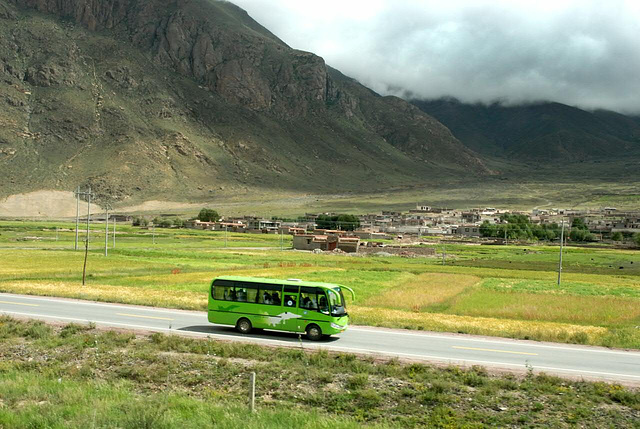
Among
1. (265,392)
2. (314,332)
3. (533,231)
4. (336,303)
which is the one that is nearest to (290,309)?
(314,332)

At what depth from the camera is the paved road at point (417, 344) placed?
21.8 metres

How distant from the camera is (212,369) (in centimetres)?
1997

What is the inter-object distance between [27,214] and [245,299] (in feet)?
551

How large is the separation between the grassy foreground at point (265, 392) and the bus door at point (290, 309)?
130 inches

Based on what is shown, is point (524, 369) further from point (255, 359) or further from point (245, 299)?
point (245, 299)

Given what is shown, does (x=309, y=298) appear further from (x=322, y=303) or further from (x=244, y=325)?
(x=244, y=325)

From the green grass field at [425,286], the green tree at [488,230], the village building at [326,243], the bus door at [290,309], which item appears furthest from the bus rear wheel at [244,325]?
the green tree at [488,230]

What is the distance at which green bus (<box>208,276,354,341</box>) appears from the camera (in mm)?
25609

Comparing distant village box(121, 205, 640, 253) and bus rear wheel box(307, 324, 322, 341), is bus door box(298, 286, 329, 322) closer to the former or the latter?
bus rear wheel box(307, 324, 322, 341)

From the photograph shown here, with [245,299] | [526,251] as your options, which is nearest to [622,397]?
[245,299]

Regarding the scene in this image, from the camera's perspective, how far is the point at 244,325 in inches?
1054

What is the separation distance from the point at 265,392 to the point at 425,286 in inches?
1465

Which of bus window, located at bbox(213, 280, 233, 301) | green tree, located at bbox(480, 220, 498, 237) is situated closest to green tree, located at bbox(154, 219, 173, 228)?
green tree, located at bbox(480, 220, 498, 237)

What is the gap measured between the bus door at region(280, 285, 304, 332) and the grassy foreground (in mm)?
3297
